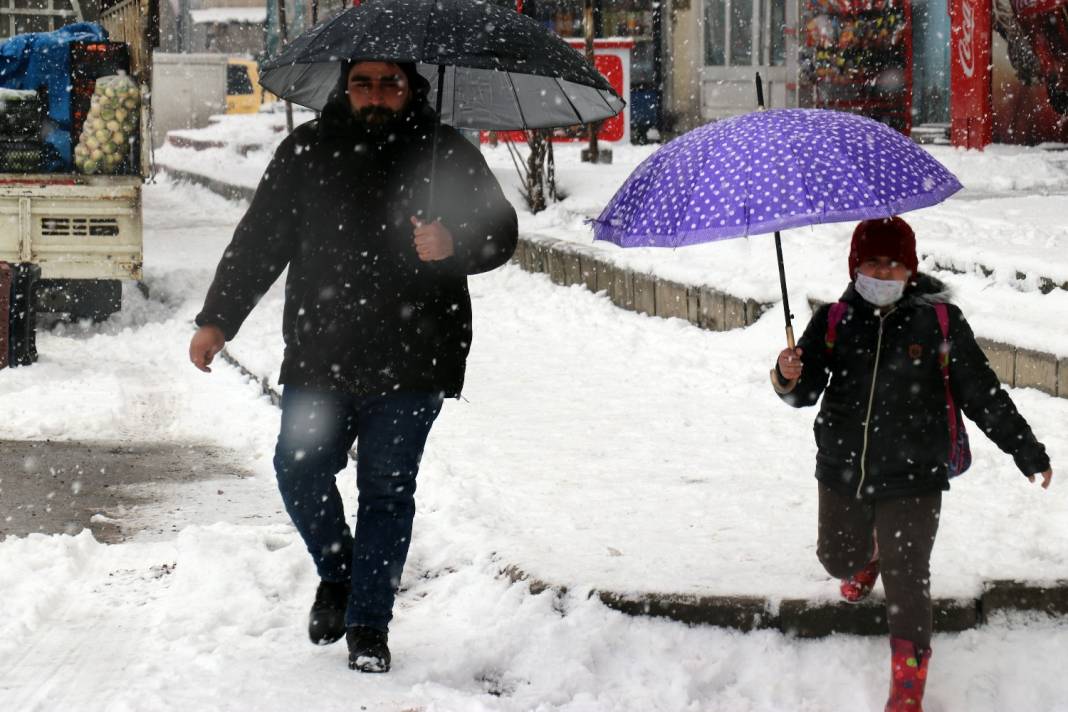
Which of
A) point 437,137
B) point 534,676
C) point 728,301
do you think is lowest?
point 534,676

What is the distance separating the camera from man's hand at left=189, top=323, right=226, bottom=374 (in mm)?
4102

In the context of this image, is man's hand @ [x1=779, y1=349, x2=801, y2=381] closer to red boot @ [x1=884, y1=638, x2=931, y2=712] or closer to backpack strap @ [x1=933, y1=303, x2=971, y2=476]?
backpack strap @ [x1=933, y1=303, x2=971, y2=476]

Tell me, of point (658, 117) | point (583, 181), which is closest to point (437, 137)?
point (583, 181)

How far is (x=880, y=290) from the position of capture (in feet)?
13.1

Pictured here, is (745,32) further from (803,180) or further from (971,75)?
(803,180)

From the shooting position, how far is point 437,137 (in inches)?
163

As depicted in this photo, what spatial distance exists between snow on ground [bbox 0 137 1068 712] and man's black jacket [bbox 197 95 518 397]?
844 millimetres

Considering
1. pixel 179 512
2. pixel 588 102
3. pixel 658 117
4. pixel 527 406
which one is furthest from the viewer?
pixel 658 117

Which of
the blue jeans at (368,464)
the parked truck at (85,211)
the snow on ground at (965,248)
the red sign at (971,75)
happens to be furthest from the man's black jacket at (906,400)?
the red sign at (971,75)

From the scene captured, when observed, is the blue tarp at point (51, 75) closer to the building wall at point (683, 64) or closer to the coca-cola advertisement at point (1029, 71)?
the coca-cola advertisement at point (1029, 71)

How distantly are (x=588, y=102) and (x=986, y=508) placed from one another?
2.16 m

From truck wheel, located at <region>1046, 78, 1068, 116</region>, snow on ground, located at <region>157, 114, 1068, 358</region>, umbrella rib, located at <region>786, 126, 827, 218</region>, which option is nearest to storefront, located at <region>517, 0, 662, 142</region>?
truck wheel, located at <region>1046, 78, 1068, 116</region>

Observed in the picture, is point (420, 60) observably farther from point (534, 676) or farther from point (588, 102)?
point (534, 676)

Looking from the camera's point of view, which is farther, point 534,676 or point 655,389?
point 655,389
